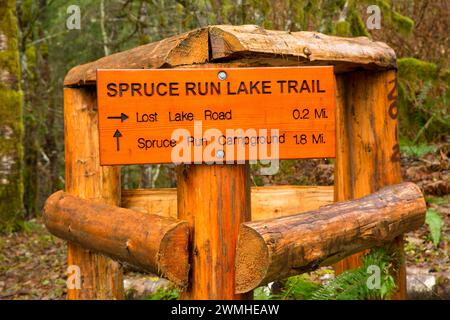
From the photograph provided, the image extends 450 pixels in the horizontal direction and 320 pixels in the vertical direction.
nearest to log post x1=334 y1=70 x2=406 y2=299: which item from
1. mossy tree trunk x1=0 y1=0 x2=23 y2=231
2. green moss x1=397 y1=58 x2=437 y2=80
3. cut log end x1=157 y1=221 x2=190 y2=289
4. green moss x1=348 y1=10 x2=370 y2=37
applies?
cut log end x1=157 y1=221 x2=190 y2=289

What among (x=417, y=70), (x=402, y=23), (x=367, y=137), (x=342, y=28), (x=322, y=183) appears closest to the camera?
(x=367, y=137)

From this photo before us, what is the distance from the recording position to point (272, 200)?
4.12m

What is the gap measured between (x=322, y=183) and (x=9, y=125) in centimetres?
452

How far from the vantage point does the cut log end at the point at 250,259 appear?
8.54 feet

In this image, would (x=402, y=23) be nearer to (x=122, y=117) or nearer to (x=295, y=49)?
(x=295, y=49)

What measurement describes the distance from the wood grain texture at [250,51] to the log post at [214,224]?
56cm

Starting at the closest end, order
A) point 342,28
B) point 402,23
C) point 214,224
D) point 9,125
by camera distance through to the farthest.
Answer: point 214,224
point 342,28
point 9,125
point 402,23

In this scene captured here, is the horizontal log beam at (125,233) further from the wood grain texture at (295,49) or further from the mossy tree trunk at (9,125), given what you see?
the mossy tree trunk at (9,125)

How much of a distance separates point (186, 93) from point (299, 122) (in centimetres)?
57

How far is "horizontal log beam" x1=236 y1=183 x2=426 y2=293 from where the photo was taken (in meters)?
2.63

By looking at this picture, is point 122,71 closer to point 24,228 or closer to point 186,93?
point 186,93

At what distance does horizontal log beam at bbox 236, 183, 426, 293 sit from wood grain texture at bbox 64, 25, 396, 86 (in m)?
0.85

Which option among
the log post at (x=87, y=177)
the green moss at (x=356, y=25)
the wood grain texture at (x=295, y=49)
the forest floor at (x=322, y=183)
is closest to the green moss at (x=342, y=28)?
the green moss at (x=356, y=25)

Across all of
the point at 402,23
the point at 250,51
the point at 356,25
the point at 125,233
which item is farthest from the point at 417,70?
the point at 125,233
